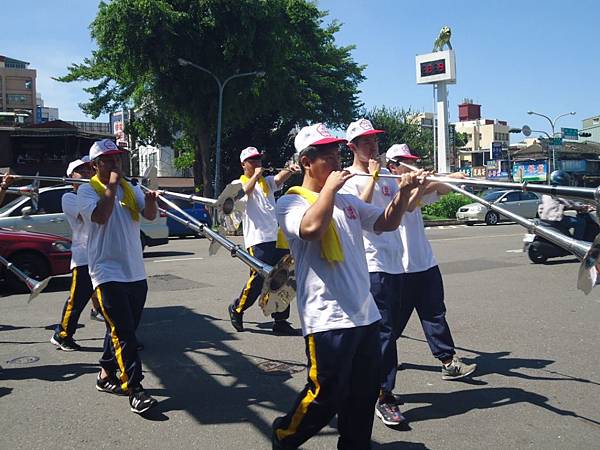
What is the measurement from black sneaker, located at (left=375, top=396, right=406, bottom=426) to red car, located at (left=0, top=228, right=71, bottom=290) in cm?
757

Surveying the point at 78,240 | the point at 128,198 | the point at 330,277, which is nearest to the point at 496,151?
the point at 78,240

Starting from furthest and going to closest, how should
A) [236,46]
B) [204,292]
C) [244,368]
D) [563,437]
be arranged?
[236,46] < [204,292] < [244,368] < [563,437]

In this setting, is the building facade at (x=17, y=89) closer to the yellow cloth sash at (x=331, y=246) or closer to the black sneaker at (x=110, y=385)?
the black sneaker at (x=110, y=385)

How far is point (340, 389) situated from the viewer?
10.1 feet

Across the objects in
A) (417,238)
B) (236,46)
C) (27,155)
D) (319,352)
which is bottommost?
(319,352)

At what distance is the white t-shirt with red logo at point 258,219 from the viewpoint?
701 centimetres

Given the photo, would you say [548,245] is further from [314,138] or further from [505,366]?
[314,138]

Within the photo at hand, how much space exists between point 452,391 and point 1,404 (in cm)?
354

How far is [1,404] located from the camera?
189 inches

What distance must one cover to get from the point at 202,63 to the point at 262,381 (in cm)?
2480

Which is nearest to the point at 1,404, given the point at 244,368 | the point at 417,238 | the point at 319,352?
the point at 244,368

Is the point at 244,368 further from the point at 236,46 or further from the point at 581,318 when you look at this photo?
the point at 236,46

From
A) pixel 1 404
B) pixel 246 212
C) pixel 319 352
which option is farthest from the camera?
pixel 246 212

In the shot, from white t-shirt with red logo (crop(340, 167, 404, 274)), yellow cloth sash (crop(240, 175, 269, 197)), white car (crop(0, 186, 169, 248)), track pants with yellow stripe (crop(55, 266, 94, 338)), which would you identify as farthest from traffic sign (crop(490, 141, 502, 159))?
white t-shirt with red logo (crop(340, 167, 404, 274))
